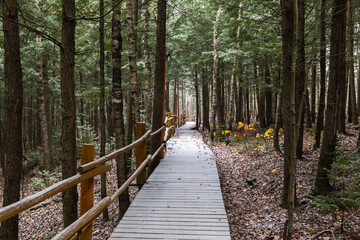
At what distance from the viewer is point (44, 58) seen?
37.3ft

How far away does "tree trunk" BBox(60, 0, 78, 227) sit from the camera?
3783mm

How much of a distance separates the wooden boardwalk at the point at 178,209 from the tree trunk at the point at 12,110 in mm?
2341

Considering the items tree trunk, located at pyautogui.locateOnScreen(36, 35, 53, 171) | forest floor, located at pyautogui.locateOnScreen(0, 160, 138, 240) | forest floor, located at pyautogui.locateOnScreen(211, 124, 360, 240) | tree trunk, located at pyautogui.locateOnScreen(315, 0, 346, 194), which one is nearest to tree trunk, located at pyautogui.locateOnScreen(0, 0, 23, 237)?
forest floor, located at pyautogui.locateOnScreen(0, 160, 138, 240)

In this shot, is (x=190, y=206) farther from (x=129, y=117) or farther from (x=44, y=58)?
(x=44, y=58)

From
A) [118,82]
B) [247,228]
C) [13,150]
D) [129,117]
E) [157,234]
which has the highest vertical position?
[118,82]

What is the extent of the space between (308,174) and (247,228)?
298cm

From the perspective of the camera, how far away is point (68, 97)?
12.8 feet

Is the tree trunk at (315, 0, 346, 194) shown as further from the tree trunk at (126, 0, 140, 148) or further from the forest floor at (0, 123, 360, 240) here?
the tree trunk at (126, 0, 140, 148)

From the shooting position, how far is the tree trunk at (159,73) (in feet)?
24.0

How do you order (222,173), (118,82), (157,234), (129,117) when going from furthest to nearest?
(129,117) < (222,173) < (118,82) < (157,234)

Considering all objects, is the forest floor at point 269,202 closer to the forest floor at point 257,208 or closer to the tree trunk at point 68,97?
the forest floor at point 257,208

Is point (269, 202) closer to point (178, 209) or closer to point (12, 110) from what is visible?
point (178, 209)

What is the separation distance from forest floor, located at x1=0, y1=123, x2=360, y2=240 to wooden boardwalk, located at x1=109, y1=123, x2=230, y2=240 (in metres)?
0.69

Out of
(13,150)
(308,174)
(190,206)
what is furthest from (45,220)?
(308,174)
